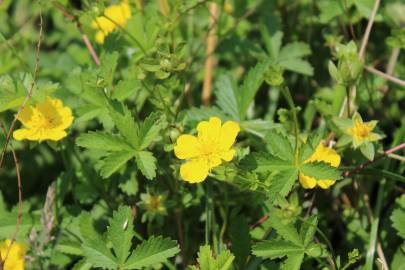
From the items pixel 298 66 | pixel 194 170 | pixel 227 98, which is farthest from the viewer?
pixel 298 66

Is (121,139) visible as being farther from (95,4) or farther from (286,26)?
(286,26)

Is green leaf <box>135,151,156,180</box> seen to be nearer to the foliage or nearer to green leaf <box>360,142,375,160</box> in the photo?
the foliage

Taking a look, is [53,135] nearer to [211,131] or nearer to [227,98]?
[211,131]

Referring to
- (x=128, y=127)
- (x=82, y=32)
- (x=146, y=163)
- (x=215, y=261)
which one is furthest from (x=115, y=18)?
(x=215, y=261)

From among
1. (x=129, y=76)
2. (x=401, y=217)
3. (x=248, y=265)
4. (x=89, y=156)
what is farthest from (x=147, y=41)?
(x=401, y=217)

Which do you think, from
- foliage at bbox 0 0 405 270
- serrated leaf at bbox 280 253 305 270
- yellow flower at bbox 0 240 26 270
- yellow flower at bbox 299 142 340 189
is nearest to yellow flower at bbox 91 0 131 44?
foliage at bbox 0 0 405 270

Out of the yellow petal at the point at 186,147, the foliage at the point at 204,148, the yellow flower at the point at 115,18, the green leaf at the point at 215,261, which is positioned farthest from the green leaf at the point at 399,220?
the yellow flower at the point at 115,18
